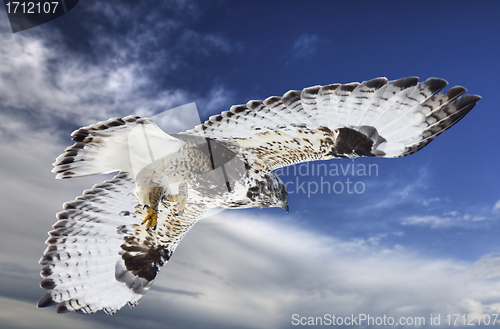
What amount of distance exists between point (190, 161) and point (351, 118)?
2.92 meters

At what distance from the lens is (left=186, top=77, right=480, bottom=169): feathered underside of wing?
147 inches

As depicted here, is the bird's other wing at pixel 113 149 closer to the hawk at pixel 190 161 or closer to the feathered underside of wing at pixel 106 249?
the hawk at pixel 190 161

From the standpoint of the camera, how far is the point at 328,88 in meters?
3.69

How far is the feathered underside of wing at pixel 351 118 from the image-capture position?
3742 millimetres

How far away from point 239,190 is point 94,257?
383cm

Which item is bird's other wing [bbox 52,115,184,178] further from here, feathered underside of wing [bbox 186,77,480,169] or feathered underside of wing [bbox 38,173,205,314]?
feathered underside of wing [bbox 186,77,480,169]

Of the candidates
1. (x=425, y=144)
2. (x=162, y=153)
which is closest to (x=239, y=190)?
(x=162, y=153)

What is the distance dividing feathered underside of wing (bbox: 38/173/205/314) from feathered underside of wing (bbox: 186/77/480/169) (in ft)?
9.85

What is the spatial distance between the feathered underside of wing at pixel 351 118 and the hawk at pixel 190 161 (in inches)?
0.5

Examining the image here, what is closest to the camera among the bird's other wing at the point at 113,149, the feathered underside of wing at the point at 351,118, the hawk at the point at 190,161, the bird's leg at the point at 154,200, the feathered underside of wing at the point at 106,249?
the feathered underside of wing at the point at 351,118

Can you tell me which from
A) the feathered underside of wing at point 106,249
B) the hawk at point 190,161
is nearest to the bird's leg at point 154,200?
the hawk at point 190,161

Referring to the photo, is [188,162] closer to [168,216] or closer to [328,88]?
[168,216]

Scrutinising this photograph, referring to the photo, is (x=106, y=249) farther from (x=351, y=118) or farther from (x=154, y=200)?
(x=351, y=118)

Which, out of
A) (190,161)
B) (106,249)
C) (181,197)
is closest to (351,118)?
(190,161)
